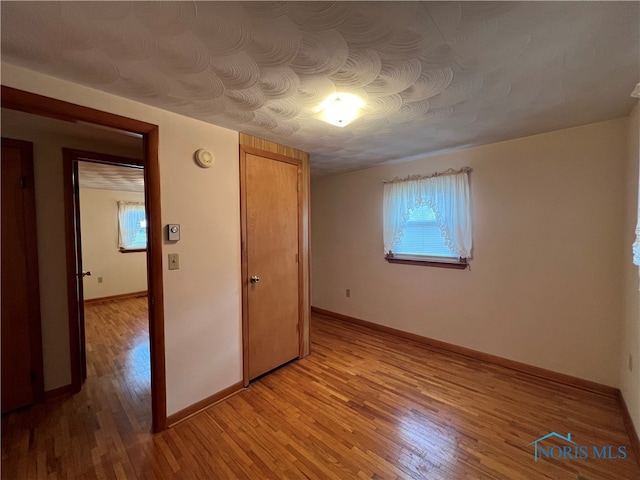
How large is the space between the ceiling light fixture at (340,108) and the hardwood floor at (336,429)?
214 centimetres

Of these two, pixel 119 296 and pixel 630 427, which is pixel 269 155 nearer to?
pixel 630 427

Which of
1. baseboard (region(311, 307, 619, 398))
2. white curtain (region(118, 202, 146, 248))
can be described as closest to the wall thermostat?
baseboard (region(311, 307, 619, 398))

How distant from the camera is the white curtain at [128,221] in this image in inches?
216

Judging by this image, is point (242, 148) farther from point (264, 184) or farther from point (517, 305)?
point (517, 305)

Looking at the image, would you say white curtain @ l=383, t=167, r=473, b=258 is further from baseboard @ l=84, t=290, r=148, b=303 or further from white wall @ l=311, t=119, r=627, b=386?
baseboard @ l=84, t=290, r=148, b=303

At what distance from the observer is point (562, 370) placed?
2301 millimetres

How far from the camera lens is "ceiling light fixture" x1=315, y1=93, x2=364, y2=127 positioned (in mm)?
1635

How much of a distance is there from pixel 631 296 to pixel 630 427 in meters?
0.85

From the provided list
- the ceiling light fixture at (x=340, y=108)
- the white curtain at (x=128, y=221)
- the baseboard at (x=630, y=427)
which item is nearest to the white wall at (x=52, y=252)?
the ceiling light fixture at (x=340, y=108)

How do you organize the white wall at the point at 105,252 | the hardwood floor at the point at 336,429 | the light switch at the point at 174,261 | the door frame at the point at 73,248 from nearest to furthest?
the hardwood floor at the point at 336,429
the light switch at the point at 174,261
the door frame at the point at 73,248
the white wall at the point at 105,252

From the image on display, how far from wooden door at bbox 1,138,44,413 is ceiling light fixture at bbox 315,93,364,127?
234cm

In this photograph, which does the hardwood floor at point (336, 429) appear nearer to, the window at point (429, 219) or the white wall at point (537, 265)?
the white wall at point (537, 265)

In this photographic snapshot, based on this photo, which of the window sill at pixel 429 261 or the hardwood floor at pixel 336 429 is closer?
the hardwood floor at pixel 336 429

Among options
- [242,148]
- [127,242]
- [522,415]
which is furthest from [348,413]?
[127,242]
